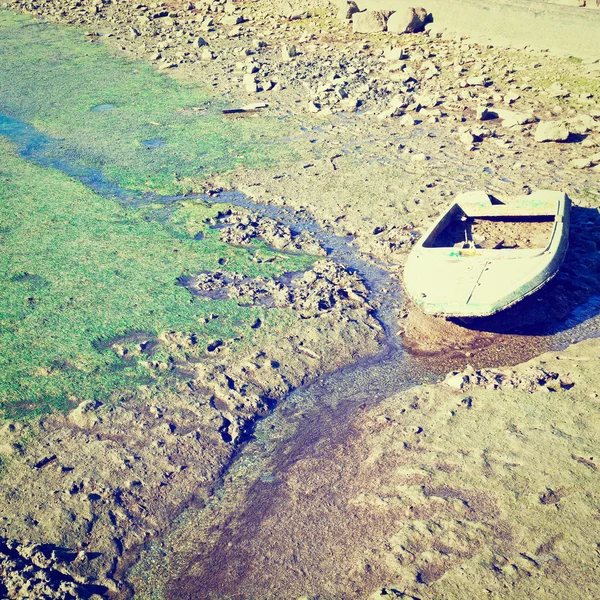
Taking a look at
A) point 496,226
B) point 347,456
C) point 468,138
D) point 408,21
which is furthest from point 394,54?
point 347,456

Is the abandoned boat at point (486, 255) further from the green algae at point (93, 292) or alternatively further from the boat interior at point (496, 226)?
the green algae at point (93, 292)

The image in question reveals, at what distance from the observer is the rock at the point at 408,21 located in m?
15.6

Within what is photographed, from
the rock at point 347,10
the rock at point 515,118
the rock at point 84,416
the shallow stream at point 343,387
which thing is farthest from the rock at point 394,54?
the rock at point 84,416

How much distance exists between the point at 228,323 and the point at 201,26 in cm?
1359

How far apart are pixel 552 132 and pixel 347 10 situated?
322 inches

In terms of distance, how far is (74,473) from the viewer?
17.7 ft

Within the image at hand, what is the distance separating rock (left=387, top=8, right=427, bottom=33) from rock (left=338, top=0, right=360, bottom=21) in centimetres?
146

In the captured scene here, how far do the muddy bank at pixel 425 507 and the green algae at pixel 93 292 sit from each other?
178 centimetres

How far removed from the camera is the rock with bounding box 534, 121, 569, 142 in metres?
10.8

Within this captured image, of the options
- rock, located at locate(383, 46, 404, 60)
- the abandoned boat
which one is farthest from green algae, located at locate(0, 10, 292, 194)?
the abandoned boat

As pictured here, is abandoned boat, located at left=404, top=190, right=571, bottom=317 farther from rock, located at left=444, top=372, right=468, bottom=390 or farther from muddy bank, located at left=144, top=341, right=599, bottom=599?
muddy bank, located at left=144, top=341, right=599, bottom=599

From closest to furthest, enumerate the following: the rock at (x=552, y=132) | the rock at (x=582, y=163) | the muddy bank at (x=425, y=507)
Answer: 1. the muddy bank at (x=425, y=507)
2. the rock at (x=582, y=163)
3. the rock at (x=552, y=132)

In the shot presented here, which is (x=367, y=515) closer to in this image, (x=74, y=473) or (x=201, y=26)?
(x=74, y=473)

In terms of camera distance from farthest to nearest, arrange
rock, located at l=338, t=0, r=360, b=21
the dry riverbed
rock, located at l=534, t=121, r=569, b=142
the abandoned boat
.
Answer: rock, located at l=338, t=0, r=360, b=21
rock, located at l=534, t=121, r=569, b=142
the abandoned boat
the dry riverbed
